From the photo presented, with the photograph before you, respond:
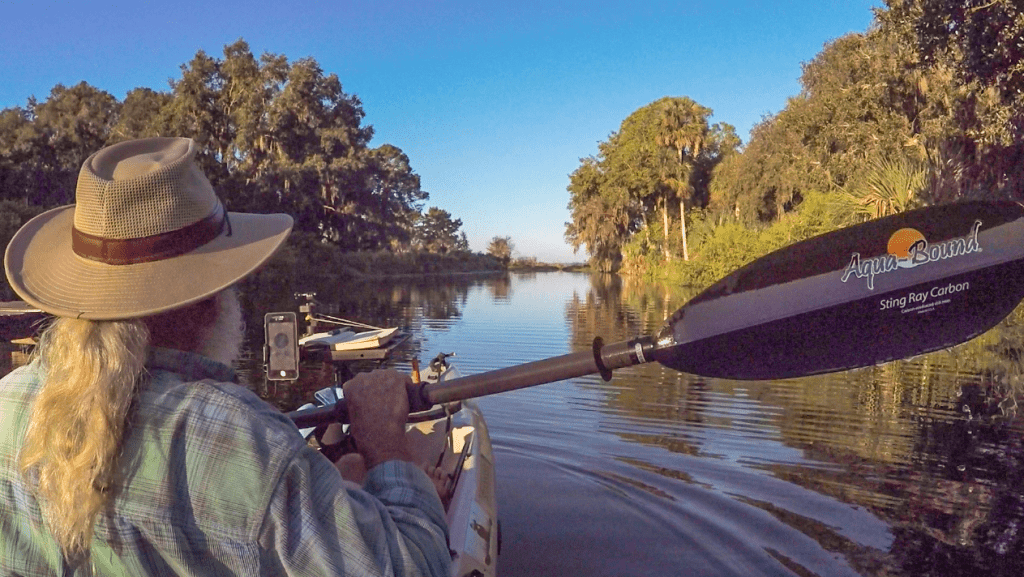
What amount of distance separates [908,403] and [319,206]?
3561 cm

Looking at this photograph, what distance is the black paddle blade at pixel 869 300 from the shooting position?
2.59 metres

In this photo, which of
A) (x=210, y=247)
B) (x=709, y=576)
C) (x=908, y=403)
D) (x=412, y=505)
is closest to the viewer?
(x=210, y=247)

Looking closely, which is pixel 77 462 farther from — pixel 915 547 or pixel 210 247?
pixel 915 547

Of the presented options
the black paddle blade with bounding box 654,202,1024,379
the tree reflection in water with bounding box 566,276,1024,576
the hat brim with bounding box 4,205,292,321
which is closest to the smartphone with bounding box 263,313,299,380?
the black paddle blade with bounding box 654,202,1024,379

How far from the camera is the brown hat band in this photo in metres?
1.47

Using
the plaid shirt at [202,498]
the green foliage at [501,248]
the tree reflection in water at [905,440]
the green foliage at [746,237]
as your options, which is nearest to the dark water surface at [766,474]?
the tree reflection in water at [905,440]

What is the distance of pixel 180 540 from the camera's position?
4.39ft

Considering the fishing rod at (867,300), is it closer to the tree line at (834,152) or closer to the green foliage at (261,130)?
the tree line at (834,152)

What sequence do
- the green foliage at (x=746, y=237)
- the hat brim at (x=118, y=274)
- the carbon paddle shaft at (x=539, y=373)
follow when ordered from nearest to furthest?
1. the hat brim at (x=118, y=274)
2. the carbon paddle shaft at (x=539, y=373)
3. the green foliage at (x=746, y=237)

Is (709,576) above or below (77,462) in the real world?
below

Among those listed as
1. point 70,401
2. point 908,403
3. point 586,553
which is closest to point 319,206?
point 908,403

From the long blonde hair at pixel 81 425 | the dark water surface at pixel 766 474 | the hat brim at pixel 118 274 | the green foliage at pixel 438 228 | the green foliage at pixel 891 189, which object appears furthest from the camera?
the green foliage at pixel 438 228

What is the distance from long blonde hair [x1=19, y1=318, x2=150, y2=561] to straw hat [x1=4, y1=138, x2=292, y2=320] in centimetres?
5

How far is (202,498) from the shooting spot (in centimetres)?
132
